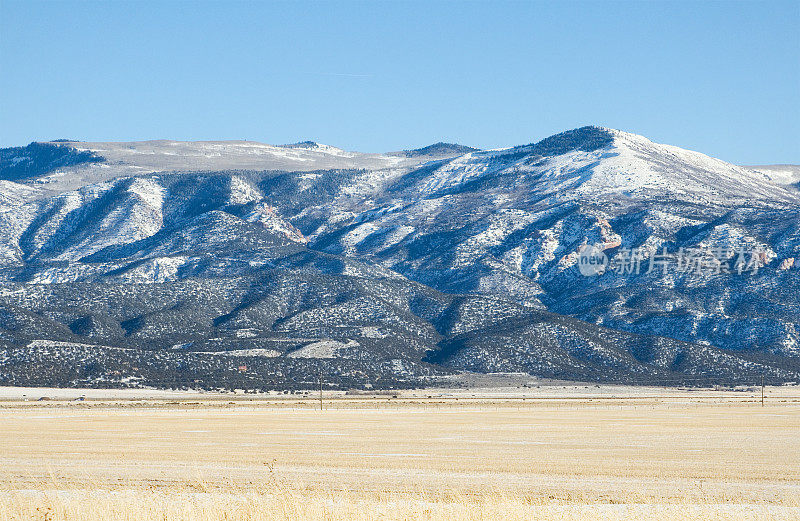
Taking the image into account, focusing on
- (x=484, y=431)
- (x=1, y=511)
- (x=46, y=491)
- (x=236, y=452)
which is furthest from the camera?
(x=484, y=431)

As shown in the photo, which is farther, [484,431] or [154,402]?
[154,402]

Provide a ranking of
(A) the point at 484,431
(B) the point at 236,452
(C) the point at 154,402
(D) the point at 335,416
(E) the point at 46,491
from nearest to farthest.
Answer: (E) the point at 46,491, (B) the point at 236,452, (A) the point at 484,431, (D) the point at 335,416, (C) the point at 154,402

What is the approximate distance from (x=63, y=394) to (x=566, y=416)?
239ft

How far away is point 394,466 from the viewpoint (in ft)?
157

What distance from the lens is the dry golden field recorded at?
31.9m

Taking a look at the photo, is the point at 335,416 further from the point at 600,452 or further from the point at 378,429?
the point at 600,452

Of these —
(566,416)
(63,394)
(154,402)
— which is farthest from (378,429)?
(63,394)

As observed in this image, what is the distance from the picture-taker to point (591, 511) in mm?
32406

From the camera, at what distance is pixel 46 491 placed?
36500 millimetres

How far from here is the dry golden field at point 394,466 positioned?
31.9 m

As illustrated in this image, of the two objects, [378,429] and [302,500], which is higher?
[302,500]

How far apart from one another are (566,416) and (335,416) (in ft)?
68.5

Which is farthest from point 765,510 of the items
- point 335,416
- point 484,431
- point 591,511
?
point 335,416

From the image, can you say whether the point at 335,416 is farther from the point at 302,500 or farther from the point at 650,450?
the point at 302,500
